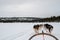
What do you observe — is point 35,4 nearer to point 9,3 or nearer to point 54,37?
point 9,3

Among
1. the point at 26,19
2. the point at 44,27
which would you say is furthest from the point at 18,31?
the point at 44,27

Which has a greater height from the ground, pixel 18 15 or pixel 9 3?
pixel 9 3

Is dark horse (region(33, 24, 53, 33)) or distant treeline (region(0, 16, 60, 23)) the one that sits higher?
distant treeline (region(0, 16, 60, 23))

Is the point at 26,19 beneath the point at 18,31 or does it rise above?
above

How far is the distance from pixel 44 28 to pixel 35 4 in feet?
0.92

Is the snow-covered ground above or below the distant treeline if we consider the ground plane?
below

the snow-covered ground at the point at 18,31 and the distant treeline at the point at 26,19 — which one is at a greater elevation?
the distant treeline at the point at 26,19

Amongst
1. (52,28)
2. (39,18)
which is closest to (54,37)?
(52,28)

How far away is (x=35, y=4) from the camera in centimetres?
149

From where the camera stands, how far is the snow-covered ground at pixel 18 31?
4.88 feet

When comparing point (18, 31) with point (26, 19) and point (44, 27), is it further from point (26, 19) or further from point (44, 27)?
point (44, 27)

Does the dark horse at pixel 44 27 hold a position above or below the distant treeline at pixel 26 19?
below

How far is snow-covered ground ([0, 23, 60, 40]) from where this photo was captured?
149cm

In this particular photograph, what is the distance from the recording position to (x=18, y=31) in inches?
59.7
